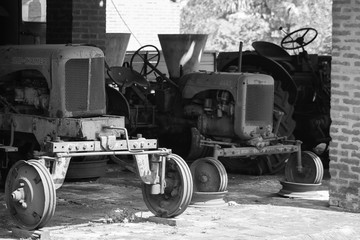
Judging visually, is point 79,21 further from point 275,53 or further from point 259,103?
point 259,103

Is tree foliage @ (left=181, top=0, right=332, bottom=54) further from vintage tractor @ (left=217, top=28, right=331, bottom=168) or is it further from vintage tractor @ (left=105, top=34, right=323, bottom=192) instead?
vintage tractor @ (left=105, top=34, right=323, bottom=192)

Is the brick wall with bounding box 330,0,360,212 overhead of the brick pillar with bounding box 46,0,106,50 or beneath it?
beneath

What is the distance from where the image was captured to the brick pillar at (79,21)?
44.3 ft

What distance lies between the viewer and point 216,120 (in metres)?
11.2

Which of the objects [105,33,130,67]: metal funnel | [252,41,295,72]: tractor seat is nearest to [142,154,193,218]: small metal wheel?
[252,41,295,72]: tractor seat

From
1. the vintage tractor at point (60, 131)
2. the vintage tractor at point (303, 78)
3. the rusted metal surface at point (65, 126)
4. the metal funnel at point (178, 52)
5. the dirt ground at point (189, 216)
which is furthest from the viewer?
the metal funnel at point (178, 52)

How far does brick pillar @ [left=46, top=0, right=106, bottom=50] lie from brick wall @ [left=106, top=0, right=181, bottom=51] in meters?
10.8

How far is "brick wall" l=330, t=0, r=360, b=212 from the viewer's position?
31.2 ft

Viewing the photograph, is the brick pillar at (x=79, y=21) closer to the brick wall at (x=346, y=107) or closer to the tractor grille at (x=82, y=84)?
the tractor grille at (x=82, y=84)

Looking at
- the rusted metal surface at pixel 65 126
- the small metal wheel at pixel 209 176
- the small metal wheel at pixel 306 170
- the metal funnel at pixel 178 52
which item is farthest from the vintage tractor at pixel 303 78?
the rusted metal surface at pixel 65 126

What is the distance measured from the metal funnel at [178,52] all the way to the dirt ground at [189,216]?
224 cm

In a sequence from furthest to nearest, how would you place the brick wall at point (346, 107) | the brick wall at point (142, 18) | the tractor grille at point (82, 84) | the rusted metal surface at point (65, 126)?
the brick wall at point (142, 18) → the brick wall at point (346, 107) → the tractor grille at point (82, 84) → the rusted metal surface at point (65, 126)

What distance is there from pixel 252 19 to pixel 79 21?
69.9 ft

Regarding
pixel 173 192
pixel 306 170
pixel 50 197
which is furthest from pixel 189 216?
pixel 306 170
